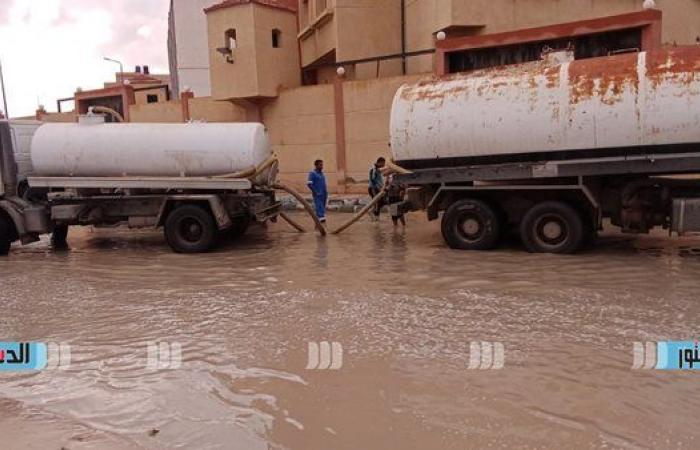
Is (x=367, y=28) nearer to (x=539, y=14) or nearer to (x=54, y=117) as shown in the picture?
(x=539, y=14)

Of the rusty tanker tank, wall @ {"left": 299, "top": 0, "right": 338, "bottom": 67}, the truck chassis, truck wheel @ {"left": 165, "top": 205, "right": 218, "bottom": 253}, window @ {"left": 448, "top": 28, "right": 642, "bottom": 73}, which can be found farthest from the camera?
wall @ {"left": 299, "top": 0, "right": 338, "bottom": 67}

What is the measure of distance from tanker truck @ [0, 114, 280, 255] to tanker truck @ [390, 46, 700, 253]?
9.23 feet

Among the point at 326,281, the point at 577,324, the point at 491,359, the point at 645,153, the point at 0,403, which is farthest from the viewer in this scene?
the point at 645,153

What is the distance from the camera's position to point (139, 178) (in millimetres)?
11047

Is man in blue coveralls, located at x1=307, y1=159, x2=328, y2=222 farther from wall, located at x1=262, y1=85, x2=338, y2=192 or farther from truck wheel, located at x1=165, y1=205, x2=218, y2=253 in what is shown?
wall, located at x1=262, y1=85, x2=338, y2=192

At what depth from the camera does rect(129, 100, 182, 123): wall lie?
2214 centimetres

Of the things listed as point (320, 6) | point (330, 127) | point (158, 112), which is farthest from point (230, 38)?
point (330, 127)

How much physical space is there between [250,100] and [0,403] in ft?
54.1

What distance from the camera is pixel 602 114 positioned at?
28.7 ft

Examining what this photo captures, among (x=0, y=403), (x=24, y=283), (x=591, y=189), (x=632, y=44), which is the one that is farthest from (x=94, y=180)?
(x=632, y=44)

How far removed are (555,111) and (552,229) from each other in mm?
1790

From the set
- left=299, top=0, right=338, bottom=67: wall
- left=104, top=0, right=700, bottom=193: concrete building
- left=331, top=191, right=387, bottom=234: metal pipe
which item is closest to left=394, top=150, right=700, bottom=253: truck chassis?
left=331, top=191, right=387, bottom=234: metal pipe

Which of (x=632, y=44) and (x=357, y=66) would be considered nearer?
(x=632, y=44)

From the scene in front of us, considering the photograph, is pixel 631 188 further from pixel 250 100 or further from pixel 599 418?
pixel 250 100
